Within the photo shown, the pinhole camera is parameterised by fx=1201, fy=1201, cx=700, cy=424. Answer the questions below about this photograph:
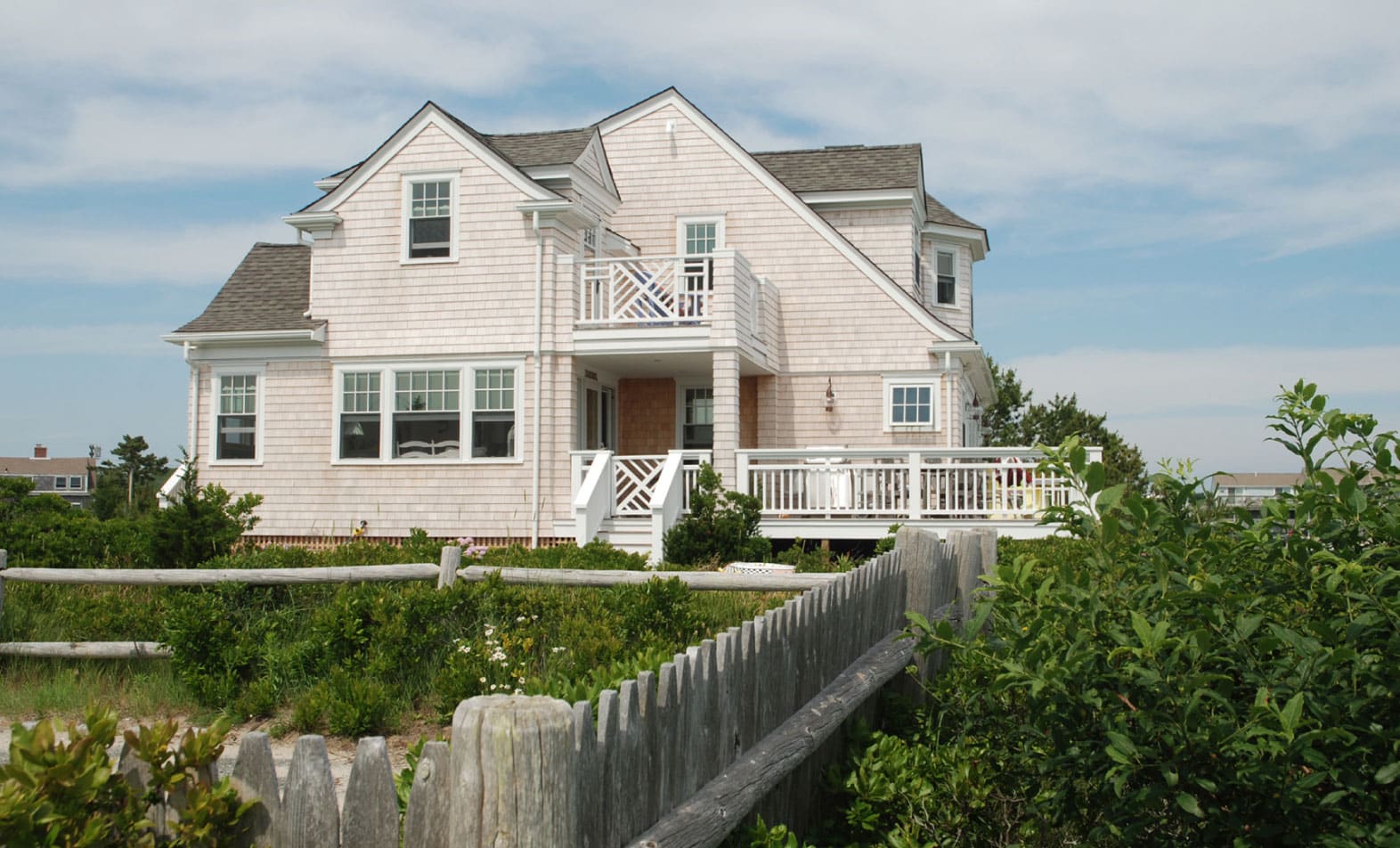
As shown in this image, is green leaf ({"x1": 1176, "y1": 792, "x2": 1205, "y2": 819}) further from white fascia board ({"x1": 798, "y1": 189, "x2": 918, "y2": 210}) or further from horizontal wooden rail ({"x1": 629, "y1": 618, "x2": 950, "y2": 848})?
white fascia board ({"x1": 798, "y1": 189, "x2": 918, "y2": 210})

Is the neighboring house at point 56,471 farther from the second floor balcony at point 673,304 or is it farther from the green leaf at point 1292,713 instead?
the green leaf at point 1292,713

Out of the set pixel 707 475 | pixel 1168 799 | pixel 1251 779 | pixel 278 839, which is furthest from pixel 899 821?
pixel 707 475

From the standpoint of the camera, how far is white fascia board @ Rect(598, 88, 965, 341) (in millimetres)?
21125

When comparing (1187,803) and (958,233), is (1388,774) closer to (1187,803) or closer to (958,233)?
(1187,803)

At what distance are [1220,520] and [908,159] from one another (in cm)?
2021

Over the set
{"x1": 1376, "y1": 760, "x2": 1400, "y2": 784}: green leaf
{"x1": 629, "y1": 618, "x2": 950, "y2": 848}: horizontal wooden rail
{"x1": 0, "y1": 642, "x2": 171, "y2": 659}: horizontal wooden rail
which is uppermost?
{"x1": 1376, "y1": 760, "x2": 1400, "y2": 784}: green leaf

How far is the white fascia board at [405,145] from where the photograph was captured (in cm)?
1998

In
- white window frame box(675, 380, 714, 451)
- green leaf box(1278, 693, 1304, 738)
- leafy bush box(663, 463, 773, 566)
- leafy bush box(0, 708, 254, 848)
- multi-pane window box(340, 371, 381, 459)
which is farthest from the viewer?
white window frame box(675, 380, 714, 451)

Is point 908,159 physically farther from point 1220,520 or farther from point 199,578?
point 1220,520

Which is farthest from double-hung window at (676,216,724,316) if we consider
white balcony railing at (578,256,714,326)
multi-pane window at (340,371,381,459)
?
multi-pane window at (340,371,381,459)

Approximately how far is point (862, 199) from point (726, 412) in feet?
20.7

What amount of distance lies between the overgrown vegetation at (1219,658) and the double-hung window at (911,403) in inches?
646

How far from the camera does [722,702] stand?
4.11 metres

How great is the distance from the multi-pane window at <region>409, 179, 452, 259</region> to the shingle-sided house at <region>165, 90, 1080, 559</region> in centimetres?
4
